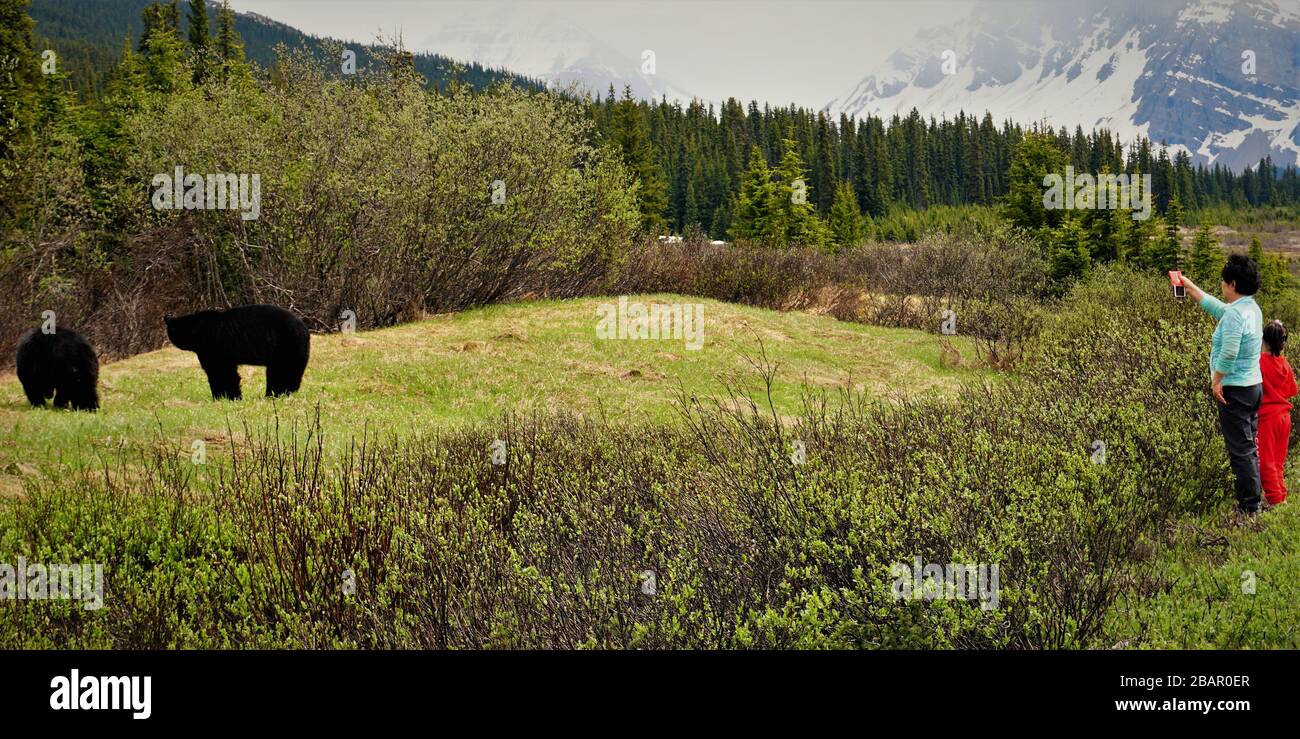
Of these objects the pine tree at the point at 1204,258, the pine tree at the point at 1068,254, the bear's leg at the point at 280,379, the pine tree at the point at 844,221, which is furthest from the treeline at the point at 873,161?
the bear's leg at the point at 280,379

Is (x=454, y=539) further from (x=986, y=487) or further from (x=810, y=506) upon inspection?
(x=986, y=487)

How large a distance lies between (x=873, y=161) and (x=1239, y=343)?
119 metres

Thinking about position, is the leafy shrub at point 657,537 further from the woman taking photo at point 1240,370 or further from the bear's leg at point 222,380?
the bear's leg at point 222,380

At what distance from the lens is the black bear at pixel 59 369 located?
43.3 ft

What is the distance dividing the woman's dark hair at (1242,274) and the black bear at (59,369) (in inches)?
581

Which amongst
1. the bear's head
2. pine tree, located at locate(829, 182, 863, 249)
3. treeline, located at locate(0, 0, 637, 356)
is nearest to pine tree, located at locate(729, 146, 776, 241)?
treeline, located at locate(0, 0, 637, 356)

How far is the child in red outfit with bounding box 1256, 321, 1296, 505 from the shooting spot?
8.27m

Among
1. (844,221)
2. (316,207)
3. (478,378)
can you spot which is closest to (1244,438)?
(478,378)

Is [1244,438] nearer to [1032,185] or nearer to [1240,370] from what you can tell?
[1240,370]

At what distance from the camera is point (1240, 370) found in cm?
787

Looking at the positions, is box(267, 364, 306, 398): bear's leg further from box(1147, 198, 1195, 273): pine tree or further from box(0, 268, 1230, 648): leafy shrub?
box(1147, 198, 1195, 273): pine tree

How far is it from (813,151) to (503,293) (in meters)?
86.4

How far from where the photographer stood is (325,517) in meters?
6.98
